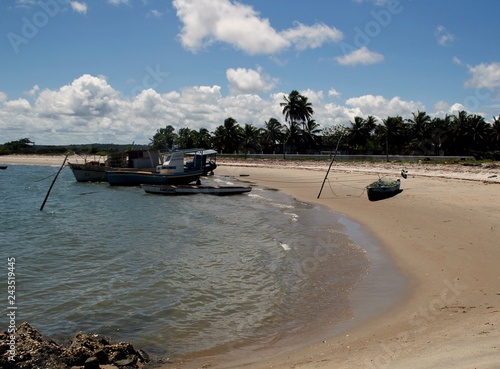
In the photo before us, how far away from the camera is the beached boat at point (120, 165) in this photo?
45.1 m

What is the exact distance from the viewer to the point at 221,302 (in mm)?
9945

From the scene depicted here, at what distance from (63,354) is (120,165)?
141ft

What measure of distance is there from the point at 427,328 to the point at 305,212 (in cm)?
1651

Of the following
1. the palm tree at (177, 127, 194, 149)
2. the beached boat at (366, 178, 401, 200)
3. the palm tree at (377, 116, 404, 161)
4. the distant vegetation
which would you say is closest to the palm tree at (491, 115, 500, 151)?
the distant vegetation

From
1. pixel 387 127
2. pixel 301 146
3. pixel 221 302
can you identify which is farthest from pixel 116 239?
pixel 301 146

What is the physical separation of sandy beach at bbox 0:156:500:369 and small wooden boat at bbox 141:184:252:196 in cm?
945

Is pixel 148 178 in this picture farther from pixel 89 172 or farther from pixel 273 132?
pixel 273 132

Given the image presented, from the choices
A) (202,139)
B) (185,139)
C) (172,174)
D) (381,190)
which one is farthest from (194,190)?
(185,139)

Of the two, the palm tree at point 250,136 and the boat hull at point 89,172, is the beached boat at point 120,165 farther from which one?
the palm tree at point 250,136

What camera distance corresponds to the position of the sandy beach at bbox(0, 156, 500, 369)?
580 cm

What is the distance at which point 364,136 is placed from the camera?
256 feet

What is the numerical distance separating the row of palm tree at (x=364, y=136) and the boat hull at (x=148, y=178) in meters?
8.02

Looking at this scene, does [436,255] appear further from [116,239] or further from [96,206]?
[96,206]

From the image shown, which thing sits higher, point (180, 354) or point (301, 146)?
point (301, 146)
